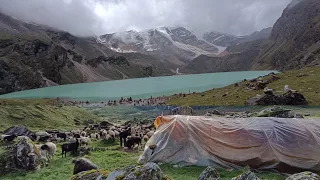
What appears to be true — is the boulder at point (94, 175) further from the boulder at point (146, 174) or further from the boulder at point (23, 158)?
the boulder at point (23, 158)

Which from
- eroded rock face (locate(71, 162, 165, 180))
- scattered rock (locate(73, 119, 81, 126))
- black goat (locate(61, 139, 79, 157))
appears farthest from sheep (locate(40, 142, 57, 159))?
scattered rock (locate(73, 119, 81, 126))

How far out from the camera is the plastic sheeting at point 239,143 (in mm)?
17797

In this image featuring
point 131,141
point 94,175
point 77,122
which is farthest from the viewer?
point 77,122

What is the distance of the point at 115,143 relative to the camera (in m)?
29.1

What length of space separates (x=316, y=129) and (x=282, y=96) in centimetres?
3728

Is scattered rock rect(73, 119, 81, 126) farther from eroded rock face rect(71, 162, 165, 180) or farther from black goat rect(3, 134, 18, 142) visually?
eroded rock face rect(71, 162, 165, 180)

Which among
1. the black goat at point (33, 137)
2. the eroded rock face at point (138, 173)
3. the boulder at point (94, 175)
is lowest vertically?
the black goat at point (33, 137)

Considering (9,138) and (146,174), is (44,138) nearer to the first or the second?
(9,138)

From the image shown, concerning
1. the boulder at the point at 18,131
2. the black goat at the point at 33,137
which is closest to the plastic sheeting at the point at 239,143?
the black goat at the point at 33,137

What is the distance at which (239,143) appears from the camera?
62.2ft

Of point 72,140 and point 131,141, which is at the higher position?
point 72,140

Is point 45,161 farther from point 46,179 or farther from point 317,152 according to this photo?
point 317,152

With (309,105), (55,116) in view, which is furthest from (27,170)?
(309,105)

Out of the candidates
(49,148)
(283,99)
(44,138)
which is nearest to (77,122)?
(44,138)
